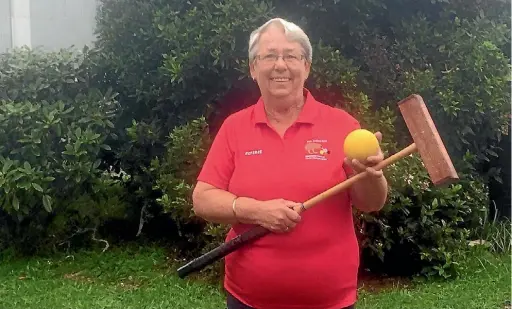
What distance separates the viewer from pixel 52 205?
5125mm

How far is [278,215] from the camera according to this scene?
2.29m

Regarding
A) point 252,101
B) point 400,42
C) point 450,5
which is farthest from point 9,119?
point 450,5

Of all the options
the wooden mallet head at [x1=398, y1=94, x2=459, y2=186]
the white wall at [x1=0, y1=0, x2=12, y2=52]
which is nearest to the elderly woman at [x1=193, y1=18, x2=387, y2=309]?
the wooden mallet head at [x1=398, y1=94, x2=459, y2=186]

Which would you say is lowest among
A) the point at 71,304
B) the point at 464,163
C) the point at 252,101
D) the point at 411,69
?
the point at 71,304

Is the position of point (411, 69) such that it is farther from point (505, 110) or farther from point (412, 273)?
point (412, 273)

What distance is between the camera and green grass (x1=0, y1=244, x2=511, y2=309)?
175 inches

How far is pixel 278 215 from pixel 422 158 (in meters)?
0.55

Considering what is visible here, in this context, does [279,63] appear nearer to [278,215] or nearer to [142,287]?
[278,215]

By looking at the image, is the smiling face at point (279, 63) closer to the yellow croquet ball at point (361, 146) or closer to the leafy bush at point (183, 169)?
the yellow croquet ball at point (361, 146)

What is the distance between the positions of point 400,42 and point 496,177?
5.49 ft

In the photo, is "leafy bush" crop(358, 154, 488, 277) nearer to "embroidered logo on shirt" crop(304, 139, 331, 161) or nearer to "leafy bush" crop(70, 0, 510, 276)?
"leafy bush" crop(70, 0, 510, 276)

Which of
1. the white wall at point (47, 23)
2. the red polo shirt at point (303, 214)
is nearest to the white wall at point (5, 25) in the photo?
the white wall at point (47, 23)

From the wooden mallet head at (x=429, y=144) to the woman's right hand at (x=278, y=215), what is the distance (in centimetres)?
48

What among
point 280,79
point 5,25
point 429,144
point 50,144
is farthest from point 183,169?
point 5,25
